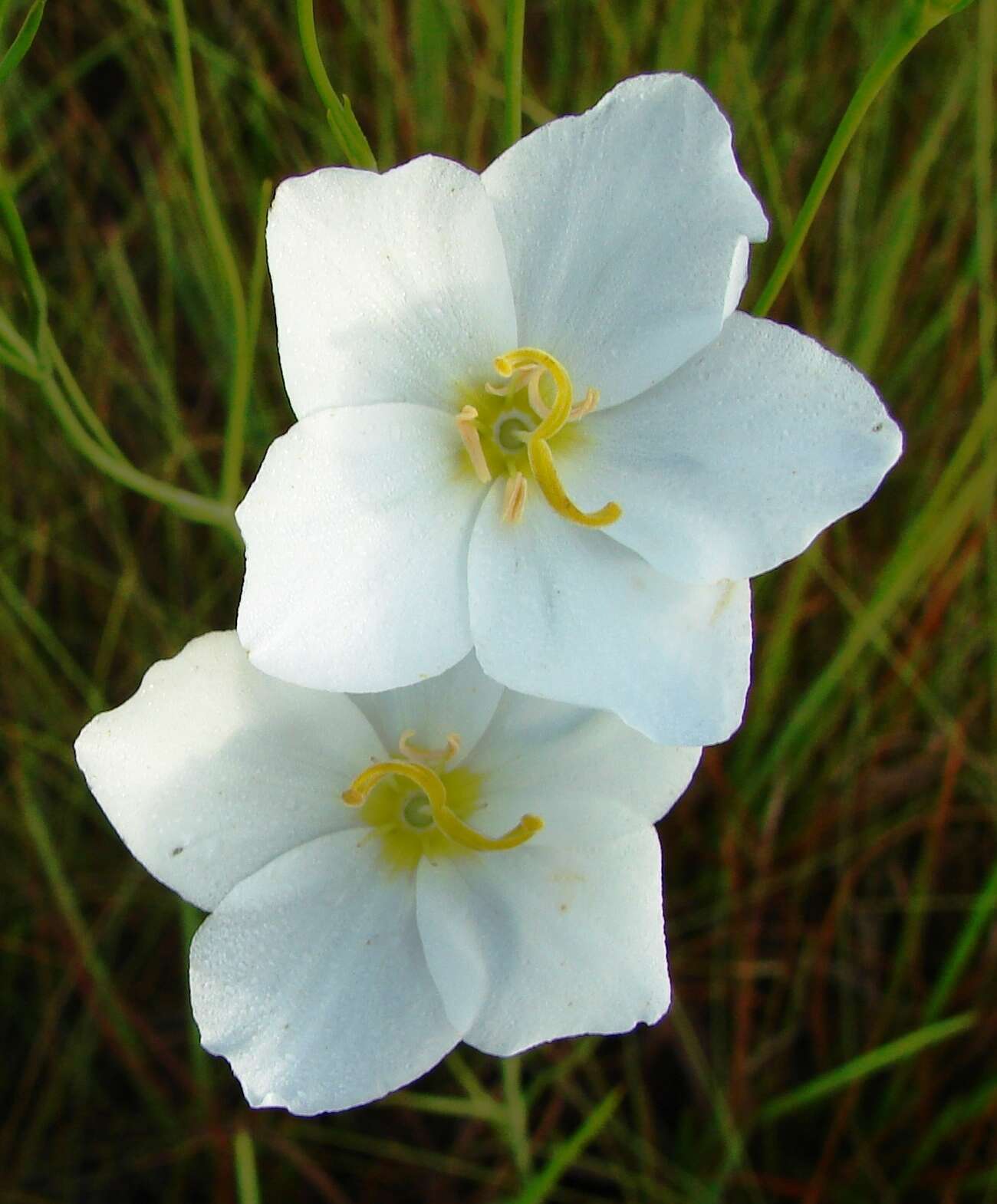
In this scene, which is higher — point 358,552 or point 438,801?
point 358,552

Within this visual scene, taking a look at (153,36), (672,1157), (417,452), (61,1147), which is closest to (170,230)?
(153,36)

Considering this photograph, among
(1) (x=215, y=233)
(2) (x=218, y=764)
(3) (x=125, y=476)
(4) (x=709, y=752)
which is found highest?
(1) (x=215, y=233)

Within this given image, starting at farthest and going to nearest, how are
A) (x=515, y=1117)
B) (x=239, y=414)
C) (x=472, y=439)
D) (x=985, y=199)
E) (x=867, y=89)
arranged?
(x=985, y=199), (x=515, y=1117), (x=239, y=414), (x=472, y=439), (x=867, y=89)

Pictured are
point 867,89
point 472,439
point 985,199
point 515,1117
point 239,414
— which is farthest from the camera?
point 985,199

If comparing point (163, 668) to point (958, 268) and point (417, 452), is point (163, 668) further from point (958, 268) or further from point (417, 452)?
Result: point (958, 268)

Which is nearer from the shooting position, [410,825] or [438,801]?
[438,801]

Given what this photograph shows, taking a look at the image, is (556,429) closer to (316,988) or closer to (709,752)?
(316,988)

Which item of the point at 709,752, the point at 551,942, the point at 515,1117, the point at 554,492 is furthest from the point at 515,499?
the point at 709,752

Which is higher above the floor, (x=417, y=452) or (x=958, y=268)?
(x=417, y=452)
